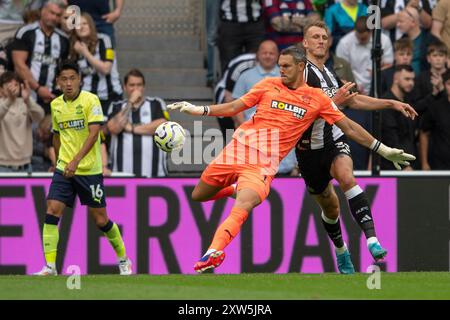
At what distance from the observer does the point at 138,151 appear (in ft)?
53.9

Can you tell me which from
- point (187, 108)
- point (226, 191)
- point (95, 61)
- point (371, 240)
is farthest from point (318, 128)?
point (95, 61)

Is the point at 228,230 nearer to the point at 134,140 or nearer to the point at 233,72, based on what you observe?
the point at 134,140

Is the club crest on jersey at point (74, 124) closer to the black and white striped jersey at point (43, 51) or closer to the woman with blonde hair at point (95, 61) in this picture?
the woman with blonde hair at point (95, 61)

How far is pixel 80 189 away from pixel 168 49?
529cm

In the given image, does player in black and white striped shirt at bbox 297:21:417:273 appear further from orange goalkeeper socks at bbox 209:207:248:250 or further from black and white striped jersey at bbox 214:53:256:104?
black and white striped jersey at bbox 214:53:256:104

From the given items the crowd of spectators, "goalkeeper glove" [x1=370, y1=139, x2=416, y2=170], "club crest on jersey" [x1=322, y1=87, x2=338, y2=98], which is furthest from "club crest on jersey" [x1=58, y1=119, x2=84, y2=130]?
"goalkeeper glove" [x1=370, y1=139, x2=416, y2=170]

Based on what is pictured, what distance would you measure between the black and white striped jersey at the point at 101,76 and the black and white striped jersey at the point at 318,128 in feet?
15.3

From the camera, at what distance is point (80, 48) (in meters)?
16.9

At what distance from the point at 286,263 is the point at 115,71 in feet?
11.7

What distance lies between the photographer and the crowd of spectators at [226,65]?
647 inches

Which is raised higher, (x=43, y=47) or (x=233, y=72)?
(x=43, y=47)

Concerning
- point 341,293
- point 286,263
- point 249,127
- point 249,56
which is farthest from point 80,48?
point 341,293

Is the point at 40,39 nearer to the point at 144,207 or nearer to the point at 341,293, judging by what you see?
the point at 144,207

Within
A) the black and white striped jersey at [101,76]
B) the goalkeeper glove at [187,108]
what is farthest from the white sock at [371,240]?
the black and white striped jersey at [101,76]
